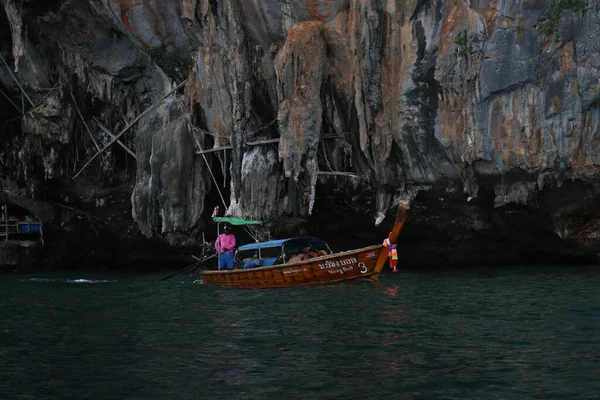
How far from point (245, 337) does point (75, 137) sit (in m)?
23.1

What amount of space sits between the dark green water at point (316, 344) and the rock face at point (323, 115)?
530 cm

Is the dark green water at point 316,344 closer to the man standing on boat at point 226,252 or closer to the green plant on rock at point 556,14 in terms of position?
the man standing on boat at point 226,252

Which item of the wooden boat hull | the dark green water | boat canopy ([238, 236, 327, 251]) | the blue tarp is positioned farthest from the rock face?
the dark green water

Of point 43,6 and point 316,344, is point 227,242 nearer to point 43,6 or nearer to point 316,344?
point 43,6

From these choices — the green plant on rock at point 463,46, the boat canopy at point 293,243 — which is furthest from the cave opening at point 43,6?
the green plant on rock at point 463,46

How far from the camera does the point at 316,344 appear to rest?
13.2 metres

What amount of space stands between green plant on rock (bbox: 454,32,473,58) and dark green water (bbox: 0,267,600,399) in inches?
291

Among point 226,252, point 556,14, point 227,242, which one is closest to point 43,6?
point 227,242

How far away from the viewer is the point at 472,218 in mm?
29281

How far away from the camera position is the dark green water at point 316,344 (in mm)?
10359

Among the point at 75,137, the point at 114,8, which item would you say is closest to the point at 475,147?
the point at 114,8

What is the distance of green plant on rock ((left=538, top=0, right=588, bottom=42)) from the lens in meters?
23.2

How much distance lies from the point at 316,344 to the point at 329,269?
1019 cm

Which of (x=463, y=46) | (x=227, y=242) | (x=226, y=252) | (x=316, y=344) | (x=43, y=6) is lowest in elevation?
(x=316, y=344)
